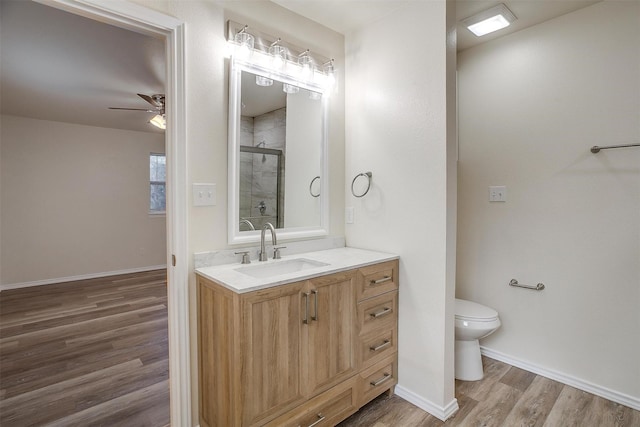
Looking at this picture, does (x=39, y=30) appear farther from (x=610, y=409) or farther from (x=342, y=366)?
(x=610, y=409)

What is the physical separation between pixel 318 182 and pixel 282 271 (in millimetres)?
704

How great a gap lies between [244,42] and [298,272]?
4.21ft

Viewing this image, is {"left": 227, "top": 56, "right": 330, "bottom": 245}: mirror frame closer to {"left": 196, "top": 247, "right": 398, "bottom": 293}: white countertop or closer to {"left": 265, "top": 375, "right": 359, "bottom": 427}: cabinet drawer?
{"left": 196, "top": 247, "right": 398, "bottom": 293}: white countertop

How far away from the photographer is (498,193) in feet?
7.83

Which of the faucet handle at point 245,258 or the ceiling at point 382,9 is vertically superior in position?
the ceiling at point 382,9

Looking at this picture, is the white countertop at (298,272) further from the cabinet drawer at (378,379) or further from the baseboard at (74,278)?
the baseboard at (74,278)

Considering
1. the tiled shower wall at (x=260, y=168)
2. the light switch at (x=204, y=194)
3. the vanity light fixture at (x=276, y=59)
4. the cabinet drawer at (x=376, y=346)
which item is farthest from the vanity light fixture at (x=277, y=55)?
the cabinet drawer at (x=376, y=346)

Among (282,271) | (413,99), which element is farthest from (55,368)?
(413,99)

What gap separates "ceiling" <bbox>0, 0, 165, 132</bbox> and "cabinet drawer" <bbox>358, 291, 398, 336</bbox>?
2.35 meters

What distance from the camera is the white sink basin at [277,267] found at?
5.55 ft

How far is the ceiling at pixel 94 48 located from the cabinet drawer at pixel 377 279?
1582 mm

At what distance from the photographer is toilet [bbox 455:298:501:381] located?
2.04 meters

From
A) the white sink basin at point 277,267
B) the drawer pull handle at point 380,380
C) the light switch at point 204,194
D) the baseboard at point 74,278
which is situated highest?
the light switch at point 204,194

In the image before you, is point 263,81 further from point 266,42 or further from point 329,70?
point 329,70
